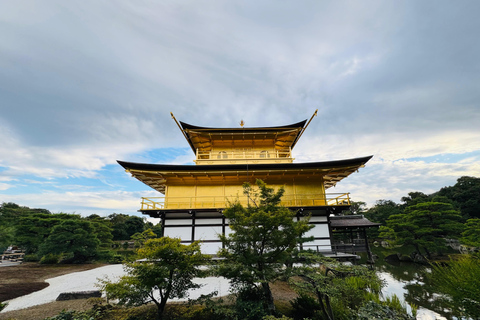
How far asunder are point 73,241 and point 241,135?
51.0 feet

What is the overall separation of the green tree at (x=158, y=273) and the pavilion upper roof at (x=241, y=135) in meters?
11.2

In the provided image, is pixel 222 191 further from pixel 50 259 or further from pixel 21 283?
pixel 50 259

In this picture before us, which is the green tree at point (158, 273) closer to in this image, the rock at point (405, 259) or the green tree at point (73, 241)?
the green tree at point (73, 241)

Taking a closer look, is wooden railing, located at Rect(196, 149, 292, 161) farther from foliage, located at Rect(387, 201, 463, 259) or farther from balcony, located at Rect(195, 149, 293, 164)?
foliage, located at Rect(387, 201, 463, 259)

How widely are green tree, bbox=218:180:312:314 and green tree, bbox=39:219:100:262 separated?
15.7 m

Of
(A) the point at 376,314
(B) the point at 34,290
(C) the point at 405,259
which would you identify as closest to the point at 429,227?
(C) the point at 405,259

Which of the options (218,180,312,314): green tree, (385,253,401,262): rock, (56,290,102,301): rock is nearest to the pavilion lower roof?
(218,180,312,314): green tree

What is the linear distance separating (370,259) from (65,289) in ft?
57.7

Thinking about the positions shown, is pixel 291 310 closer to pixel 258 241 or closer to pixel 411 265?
pixel 258 241

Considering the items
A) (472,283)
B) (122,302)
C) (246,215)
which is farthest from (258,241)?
(472,283)

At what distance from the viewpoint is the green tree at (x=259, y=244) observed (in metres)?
6.12

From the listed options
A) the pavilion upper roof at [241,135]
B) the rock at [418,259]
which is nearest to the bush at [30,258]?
the pavilion upper roof at [241,135]

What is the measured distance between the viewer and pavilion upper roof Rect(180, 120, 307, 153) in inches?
653

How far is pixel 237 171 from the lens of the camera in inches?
534
